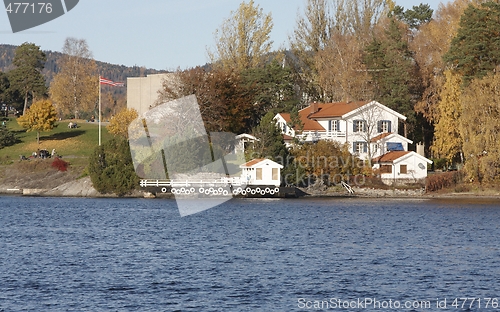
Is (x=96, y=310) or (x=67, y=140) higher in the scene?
(x=67, y=140)

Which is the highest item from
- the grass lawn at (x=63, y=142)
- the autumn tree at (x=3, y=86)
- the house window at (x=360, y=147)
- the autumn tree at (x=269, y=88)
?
the autumn tree at (x=3, y=86)

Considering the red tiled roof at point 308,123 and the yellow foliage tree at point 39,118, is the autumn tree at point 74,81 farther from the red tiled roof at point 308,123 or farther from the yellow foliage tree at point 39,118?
the red tiled roof at point 308,123

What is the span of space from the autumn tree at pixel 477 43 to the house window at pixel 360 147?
36.5ft

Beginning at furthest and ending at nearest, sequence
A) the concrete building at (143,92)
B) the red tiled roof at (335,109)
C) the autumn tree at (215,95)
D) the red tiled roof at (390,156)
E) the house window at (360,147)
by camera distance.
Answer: the concrete building at (143,92) < the red tiled roof at (335,109) < the autumn tree at (215,95) < the house window at (360,147) < the red tiled roof at (390,156)

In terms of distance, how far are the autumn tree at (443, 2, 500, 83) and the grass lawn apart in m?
38.0

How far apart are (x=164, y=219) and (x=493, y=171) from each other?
28384mm

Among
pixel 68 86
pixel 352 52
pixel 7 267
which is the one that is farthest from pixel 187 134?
pixel 68 86

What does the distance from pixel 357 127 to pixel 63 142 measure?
38276mm

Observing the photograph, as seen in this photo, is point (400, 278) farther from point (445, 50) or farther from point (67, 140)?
point (67, 140)

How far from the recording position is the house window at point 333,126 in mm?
74250

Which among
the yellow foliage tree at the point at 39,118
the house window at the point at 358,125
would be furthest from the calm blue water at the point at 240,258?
the yellow foliage tree at the point at 39,118

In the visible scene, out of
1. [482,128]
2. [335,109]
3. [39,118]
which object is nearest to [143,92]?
[39,118]

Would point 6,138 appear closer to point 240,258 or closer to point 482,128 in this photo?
point 482,128

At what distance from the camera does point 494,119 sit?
61.3 meters
